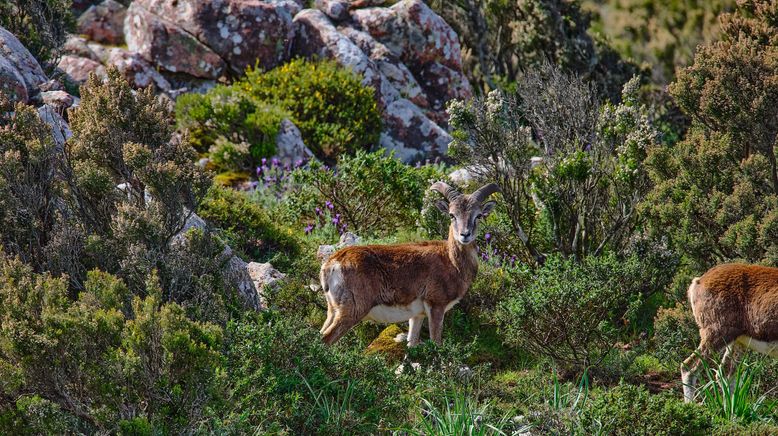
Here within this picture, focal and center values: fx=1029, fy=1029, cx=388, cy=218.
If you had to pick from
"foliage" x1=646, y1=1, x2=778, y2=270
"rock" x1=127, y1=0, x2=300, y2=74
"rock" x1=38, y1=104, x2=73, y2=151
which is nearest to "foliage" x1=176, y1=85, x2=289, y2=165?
"rock" x1=127, y1=0, x2=300, y2=74

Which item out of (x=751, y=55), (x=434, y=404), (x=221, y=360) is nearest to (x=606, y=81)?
(x=751, y=55)

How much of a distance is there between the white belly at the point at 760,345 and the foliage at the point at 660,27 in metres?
18.8

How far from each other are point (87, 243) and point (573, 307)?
492 centimetres

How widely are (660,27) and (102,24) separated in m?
20.5

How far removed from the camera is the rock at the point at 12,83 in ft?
44.8

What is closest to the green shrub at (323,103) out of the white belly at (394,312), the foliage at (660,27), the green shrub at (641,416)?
the white belly at (394,312)

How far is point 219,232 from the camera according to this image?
12930 millimetres

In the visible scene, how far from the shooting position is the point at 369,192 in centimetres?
1495

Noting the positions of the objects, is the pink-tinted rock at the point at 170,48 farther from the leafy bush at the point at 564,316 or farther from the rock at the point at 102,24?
the leafy bush at the point at 564,316

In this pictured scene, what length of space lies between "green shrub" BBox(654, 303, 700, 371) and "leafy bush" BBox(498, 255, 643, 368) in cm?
37

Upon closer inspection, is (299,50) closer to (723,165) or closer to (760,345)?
(723,165)

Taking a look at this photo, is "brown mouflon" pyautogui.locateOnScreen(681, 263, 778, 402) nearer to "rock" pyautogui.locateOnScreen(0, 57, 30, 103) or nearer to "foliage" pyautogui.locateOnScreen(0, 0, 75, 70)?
"rock" pyautogui.locateOnScreen(0, 57, 30, 103)

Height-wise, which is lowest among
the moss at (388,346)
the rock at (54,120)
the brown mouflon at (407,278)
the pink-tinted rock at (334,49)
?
the pink-tinted rock at (334,49)

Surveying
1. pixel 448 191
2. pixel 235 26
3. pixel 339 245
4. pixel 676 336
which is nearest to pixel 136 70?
pixel 235 26
